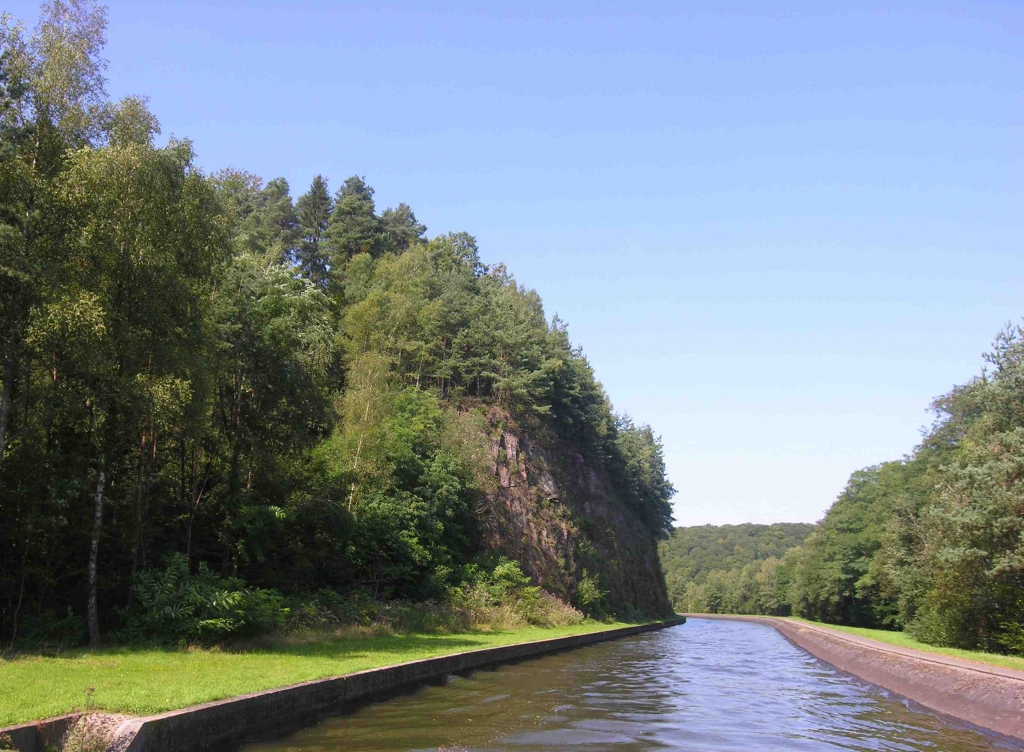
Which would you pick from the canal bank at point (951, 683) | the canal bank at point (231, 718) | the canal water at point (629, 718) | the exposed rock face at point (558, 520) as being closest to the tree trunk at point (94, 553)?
the canal bank at point (231, 718)

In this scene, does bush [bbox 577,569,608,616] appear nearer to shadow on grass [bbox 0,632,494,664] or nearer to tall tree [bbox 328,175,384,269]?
shadow on grass [bbox 0,632,494,664]

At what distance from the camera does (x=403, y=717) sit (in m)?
14.9

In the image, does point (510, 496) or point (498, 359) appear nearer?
point (510, 496)

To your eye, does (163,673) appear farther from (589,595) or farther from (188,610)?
(589,595)

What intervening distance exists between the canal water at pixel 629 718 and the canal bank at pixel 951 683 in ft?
1.48

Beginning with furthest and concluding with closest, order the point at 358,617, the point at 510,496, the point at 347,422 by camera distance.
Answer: the point at 510,496 < the point at 347,422 < the point at 358,617

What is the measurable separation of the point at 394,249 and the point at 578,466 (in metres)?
28.7

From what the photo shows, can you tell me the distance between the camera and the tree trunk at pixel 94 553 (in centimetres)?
1881

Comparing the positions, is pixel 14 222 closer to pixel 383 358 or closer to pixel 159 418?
pixel 159 418

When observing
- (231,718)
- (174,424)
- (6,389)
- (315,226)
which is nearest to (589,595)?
(174,424)

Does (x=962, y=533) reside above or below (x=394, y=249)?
below

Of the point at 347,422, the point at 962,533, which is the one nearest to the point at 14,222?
the point at 347,422

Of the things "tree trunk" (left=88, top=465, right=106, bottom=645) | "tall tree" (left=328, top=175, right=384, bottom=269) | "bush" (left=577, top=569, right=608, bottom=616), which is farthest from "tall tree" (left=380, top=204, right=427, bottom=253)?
"tree trunk" (left=88, top=465, right=106, bottom=645)

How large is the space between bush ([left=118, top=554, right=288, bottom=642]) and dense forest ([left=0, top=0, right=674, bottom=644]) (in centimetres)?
7
